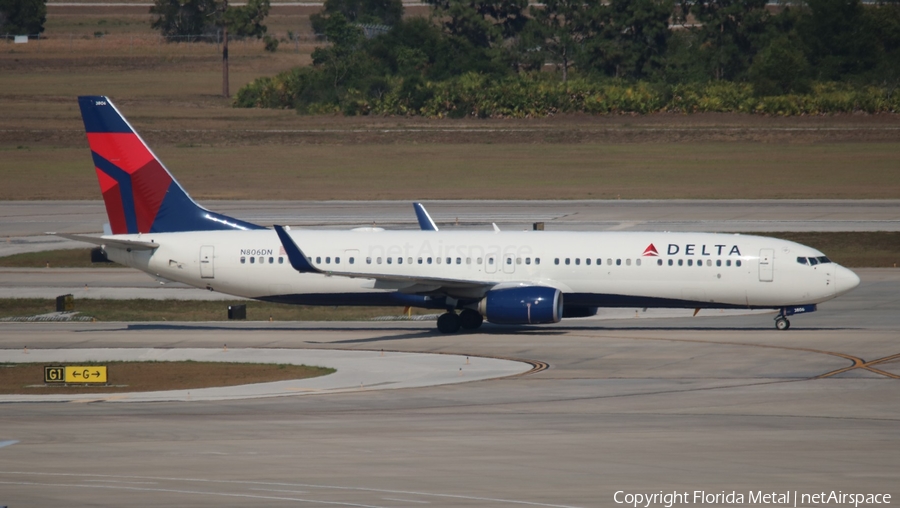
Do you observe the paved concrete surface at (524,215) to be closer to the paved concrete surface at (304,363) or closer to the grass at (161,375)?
the paved concrete surface at (304,363)

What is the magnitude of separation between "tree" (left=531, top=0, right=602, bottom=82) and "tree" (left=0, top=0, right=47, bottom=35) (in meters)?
90.4

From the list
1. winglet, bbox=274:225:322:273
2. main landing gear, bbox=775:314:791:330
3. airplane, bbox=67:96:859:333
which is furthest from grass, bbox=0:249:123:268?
main landing gear, bbox=775:314:791:330

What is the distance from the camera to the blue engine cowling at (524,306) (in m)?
39.5

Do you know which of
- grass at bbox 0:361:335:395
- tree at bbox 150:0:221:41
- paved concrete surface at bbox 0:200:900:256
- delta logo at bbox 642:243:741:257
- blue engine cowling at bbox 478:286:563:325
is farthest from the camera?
tree at bbox 150:0:221:41

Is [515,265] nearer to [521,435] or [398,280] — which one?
[398,280]

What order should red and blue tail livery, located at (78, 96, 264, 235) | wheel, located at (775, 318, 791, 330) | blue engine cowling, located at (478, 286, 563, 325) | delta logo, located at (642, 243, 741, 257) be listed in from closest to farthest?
blue engine cowling, located at (478, 286, 563, 325)
delta logo, located at (642, 243, 741, 257)
wheel, located at (775, 318, 791, 330)
red and blue tail livery, located at (78, 96, 264, 235)

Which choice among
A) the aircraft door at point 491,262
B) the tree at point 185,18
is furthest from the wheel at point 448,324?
the tree at point 185,18

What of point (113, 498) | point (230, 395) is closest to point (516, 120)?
point (230, 395)

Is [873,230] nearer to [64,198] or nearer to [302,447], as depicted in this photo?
[302,447]

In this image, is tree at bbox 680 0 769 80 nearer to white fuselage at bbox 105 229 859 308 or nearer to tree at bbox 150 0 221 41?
tree at bbox 150 0 221 41

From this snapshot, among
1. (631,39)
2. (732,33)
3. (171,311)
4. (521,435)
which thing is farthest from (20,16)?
(521,435)

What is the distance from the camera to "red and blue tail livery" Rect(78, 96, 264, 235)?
142ft

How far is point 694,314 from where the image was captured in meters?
44.8

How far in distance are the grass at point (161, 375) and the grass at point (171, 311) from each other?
11586 millimetres
